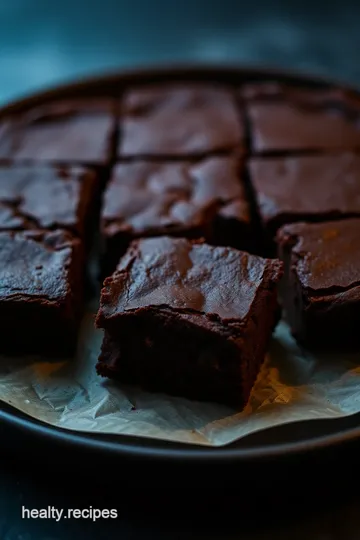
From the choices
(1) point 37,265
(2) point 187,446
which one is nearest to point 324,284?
(2) point 187,446

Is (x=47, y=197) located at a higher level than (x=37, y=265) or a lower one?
higher

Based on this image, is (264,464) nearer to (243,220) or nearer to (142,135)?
(243,220)

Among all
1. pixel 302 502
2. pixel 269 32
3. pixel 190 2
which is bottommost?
pixel 302 502

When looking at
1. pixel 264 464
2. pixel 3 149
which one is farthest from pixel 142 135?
pixel 264 464

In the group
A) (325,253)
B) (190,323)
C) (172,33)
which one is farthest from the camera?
(172,33)

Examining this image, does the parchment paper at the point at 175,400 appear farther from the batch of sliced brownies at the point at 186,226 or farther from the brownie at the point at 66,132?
the brownie at the point at 66,132

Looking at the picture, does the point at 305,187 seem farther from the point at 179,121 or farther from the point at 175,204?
the point at 179,121
